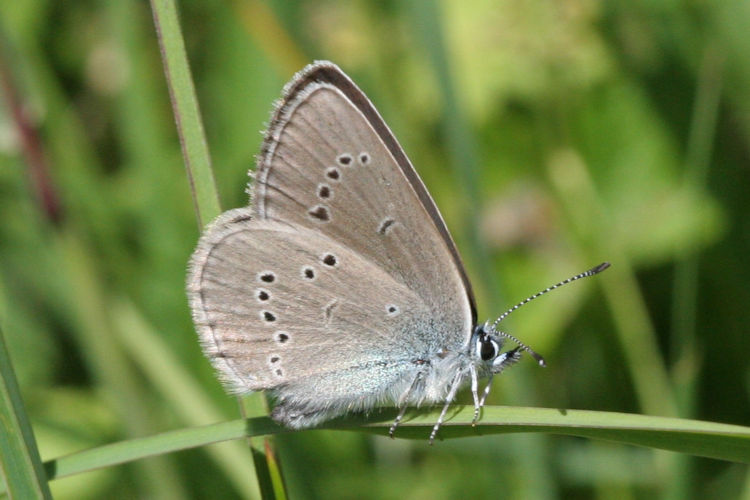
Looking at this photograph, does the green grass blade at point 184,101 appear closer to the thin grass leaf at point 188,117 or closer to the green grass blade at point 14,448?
the thin grass leaf at point 188,117

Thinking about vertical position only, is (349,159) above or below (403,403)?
above

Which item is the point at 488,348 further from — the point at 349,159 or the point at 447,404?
the point at 349,159

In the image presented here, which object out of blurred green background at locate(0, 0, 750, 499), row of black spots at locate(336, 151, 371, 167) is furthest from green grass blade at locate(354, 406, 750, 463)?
blurred green background at locate(0, 0, 750, 499)

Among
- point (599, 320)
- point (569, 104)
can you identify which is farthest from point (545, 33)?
point (599, 320)

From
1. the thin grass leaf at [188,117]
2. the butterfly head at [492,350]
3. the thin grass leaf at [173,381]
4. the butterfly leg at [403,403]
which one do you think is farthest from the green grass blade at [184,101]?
the thin grass leaf at [173,381]

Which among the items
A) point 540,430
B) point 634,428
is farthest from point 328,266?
point 634,428

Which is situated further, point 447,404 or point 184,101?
point 447,404

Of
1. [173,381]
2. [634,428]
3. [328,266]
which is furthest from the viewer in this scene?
[173,381]
